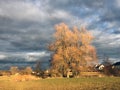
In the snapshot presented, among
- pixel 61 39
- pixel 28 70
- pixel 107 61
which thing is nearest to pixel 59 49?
pixel 61 39

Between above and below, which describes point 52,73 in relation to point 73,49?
below

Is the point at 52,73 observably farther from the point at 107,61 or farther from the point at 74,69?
the point at 107,61

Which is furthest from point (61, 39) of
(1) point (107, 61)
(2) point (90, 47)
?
(1) point (107, 61)

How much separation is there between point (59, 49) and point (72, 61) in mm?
5324

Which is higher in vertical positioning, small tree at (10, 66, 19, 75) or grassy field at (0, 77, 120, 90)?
small tree at (10, 66, 19, 75)

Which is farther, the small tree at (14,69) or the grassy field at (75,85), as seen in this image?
the small tree at (14,69)

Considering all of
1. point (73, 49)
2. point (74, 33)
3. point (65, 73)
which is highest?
point (74, 33)

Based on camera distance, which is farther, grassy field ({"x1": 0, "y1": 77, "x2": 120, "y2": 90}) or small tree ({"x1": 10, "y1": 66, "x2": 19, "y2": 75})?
small tree ({"x1": 10, "y1": 66, "x2": 19, "y2": 75})

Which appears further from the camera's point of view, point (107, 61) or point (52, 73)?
point (107, 61)

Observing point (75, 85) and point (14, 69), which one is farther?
point (14, 69)

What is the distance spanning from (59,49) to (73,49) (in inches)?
158

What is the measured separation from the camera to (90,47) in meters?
80.6

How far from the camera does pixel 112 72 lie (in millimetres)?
104250

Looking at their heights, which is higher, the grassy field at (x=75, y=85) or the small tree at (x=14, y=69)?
the small tree at (x=14, y=69)
